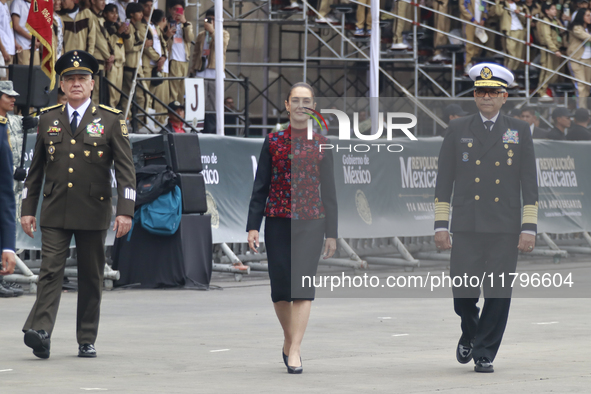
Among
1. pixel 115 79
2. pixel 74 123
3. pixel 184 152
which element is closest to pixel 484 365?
pixel 74 123

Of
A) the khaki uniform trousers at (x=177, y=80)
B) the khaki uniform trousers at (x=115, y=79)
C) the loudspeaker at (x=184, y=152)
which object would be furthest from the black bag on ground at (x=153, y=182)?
the khaki uniform trousers at (x=177, y=80)

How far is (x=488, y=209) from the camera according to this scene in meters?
6.75

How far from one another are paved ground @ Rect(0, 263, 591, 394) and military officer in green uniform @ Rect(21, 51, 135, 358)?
50 cm

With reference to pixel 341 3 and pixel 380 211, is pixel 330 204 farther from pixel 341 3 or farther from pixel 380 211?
pixel 341 3

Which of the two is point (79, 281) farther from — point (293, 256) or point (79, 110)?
point (293, 256)

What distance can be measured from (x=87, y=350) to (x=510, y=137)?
10.4 ft

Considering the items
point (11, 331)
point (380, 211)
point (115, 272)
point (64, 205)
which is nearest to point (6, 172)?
point (64, 205)

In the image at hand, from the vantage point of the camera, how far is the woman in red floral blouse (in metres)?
6.77

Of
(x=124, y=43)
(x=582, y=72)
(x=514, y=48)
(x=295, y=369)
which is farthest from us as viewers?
(x=514, y=48)

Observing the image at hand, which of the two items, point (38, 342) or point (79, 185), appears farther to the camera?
point (79, 185)

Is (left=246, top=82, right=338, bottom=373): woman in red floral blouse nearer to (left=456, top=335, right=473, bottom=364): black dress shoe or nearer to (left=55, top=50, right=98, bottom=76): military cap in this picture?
(left=456, top=335, right=473, bottom=364): black dress shoe

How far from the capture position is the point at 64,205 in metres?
7.25

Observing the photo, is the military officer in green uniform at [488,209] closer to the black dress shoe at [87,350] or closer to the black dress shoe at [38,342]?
the black dress shoe at [87,350]

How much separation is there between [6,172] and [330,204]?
218 centimetres
